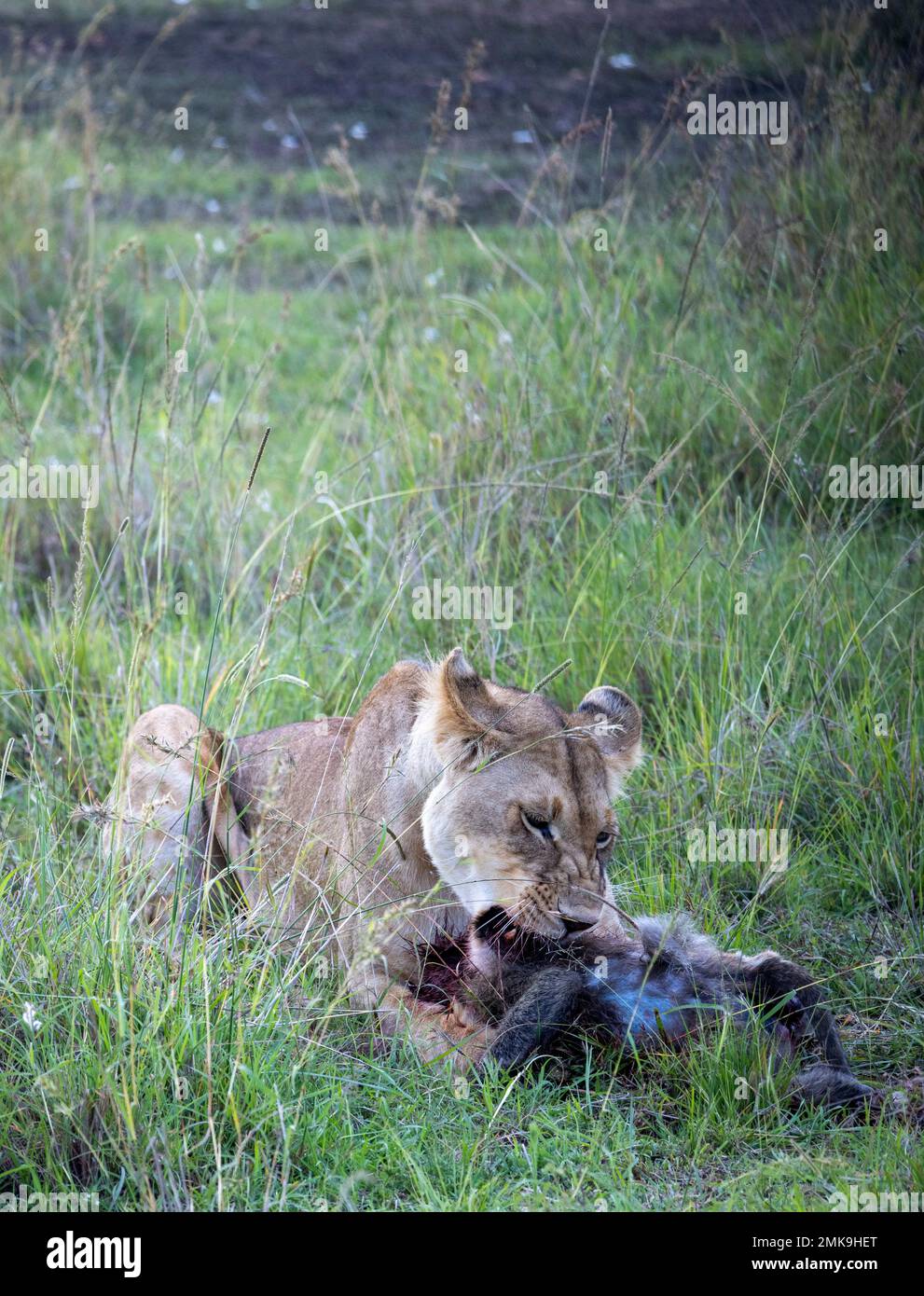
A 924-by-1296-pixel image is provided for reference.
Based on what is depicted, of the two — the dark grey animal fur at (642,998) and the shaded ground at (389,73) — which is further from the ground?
Result: the shaded ground at (389,73)

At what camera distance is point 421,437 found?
20.9ft

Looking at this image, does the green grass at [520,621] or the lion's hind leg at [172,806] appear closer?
the green grass at [520,621]

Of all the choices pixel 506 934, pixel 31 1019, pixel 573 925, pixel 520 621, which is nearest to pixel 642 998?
pixel 573 925

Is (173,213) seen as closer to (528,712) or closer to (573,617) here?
(573,617)

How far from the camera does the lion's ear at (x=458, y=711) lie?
3.90 m

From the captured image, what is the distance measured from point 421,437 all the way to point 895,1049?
3.41 m

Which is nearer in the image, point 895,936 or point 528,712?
point 528,712

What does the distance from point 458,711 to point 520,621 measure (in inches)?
61.9

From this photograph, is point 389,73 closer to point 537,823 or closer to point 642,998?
point 537,823

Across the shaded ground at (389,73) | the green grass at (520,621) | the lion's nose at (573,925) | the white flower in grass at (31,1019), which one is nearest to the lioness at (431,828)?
the lion's nose at (573,925)

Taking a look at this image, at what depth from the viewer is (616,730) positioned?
160 inches

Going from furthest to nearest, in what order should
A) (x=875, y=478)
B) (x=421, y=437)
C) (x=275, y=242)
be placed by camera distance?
1. (x=275, y=242)
2. (x=421, y=437)
3. (x=875, y=478)

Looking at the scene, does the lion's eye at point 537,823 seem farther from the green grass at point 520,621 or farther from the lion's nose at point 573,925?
the green grass at point 520,621

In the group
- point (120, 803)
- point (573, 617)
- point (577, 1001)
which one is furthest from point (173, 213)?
point (577, 1001)
